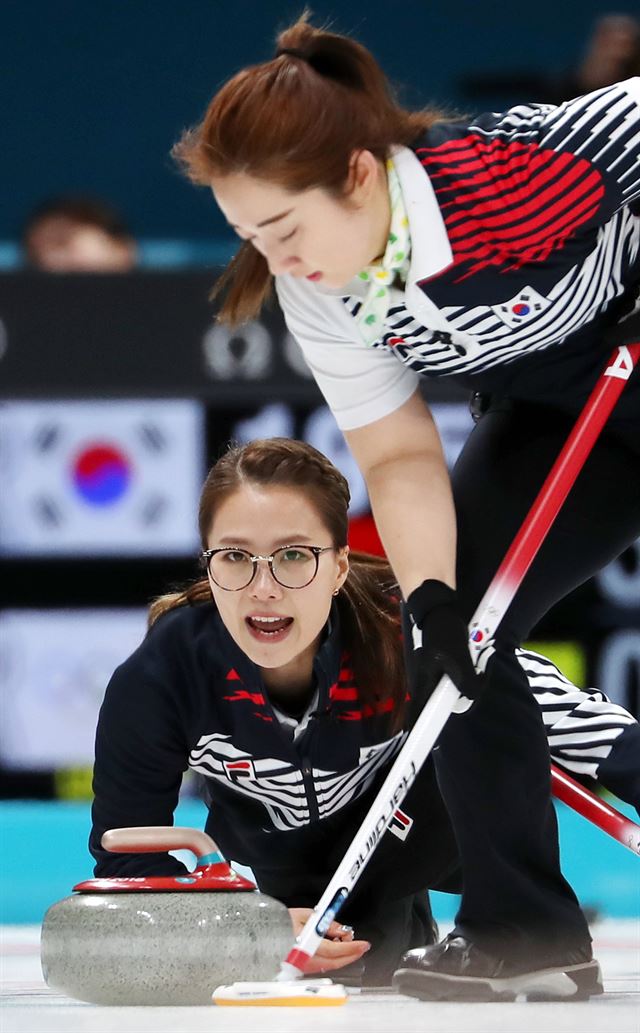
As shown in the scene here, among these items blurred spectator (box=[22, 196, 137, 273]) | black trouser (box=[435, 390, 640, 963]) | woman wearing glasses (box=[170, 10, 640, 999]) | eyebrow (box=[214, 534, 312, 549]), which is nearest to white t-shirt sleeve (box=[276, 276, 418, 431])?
woman wearing glasses (box=[170, 10, 640, 999])

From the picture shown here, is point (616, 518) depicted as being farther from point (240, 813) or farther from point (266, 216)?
point (240, 813)

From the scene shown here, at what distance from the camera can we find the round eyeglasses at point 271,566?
231 cm

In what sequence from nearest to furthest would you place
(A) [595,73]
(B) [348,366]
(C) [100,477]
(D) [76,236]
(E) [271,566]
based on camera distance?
(B) [348,366], (E) [271,566], (C) [100,477], (D) [76,236], (A) [595,73]

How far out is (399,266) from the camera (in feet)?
6.42

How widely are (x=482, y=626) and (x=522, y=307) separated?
1.21ft

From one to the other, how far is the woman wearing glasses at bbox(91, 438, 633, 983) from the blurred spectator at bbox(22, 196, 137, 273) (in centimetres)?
263

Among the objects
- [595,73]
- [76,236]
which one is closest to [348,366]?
[76,236]

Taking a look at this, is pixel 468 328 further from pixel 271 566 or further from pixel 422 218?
pixel 271 566

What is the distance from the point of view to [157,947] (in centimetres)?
194

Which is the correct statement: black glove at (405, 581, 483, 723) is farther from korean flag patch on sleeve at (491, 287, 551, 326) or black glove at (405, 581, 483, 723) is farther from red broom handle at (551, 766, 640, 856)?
red broom handle at (551, 766, 640, 856)

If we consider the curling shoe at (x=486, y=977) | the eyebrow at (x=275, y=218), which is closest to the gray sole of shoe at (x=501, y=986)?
the curling shoe at (x=486, y=977)

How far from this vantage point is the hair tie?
190 cm

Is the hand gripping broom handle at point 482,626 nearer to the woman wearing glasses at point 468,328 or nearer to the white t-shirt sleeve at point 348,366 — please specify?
the woman wearing glasses at point 468,328

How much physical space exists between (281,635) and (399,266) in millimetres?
572
